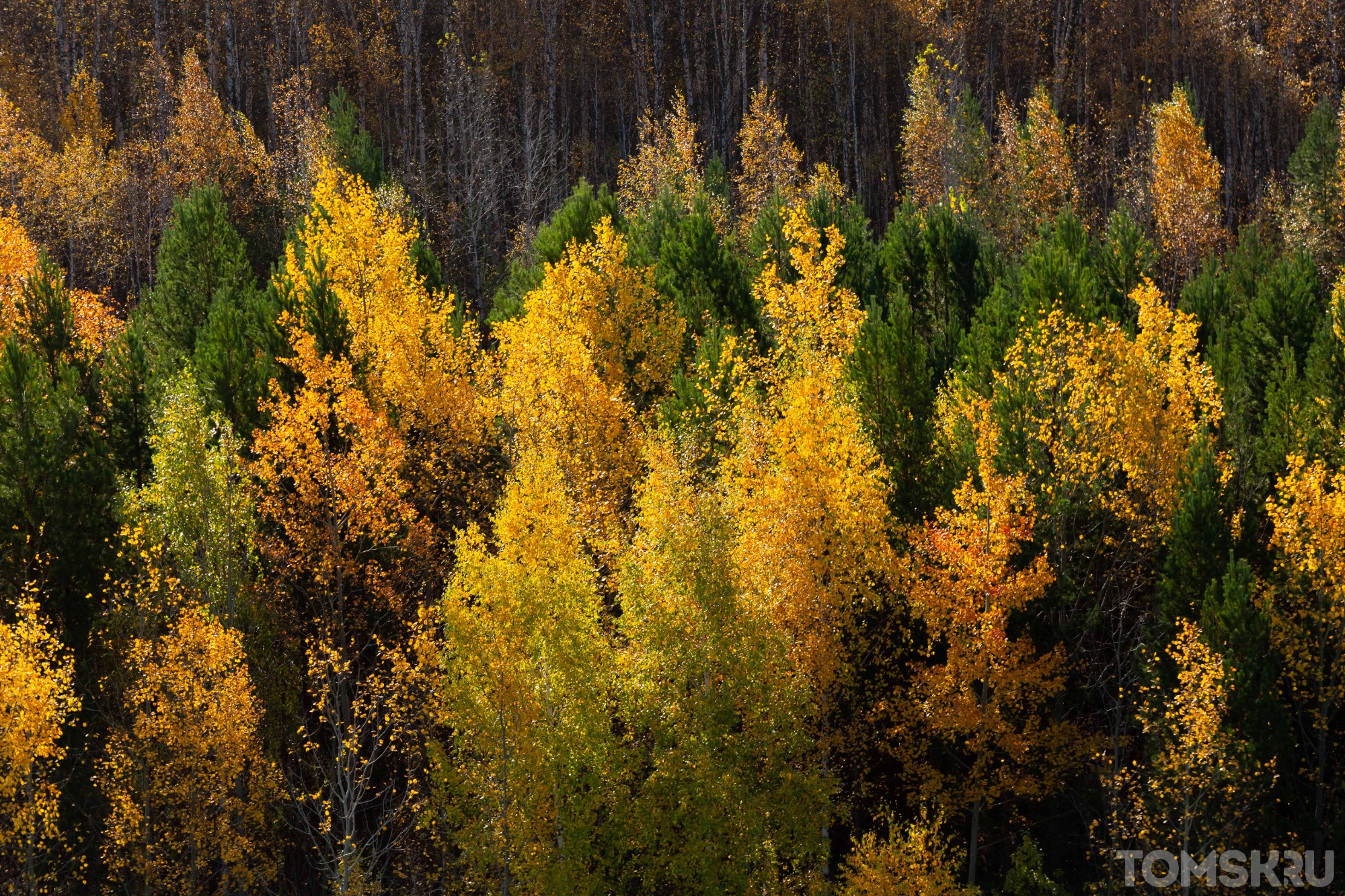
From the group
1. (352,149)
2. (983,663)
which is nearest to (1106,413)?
(983,663)

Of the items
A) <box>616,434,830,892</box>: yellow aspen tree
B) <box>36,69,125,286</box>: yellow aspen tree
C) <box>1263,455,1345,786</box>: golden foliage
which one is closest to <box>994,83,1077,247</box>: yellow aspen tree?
<box>1263,455,1345,786</box>: golden foliage

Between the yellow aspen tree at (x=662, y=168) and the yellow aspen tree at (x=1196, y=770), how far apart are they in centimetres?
3034

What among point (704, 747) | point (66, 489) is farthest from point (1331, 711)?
point (66, 489)

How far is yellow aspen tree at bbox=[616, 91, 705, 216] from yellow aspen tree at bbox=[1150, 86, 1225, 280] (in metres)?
20.5

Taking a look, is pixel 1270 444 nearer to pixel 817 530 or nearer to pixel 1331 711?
pixel 1331 711

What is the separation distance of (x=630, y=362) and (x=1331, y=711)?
22.6 metres

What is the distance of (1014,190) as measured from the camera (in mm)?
57500

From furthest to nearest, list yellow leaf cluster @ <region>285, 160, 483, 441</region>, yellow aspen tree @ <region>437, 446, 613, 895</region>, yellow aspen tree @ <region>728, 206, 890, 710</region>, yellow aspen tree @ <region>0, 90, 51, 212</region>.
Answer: yellow aspen tree @ <region>0, 90, 51, 212</region> < yellow leaf cluster @ <region>285, 160, 483, 441</region> < yellow aspen tree @ <region>728, 206, 890, 710</region> < yellow aspen tree @ <region>437, 446, 613, 895</region>

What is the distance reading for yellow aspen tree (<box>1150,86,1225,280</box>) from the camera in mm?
56594

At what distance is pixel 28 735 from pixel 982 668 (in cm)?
2117

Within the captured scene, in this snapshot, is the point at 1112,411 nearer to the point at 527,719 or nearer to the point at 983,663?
the point at 983,663

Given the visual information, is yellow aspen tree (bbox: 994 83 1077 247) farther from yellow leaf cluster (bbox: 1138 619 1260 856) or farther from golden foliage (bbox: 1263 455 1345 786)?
yellow leaf cluster (bbox: 1138 619 1260 856)

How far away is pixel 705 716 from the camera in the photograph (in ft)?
88.8

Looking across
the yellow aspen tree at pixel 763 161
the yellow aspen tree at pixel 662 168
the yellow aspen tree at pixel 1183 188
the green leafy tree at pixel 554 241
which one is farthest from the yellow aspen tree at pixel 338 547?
the yellow aspen tree at pixel 1183 188
